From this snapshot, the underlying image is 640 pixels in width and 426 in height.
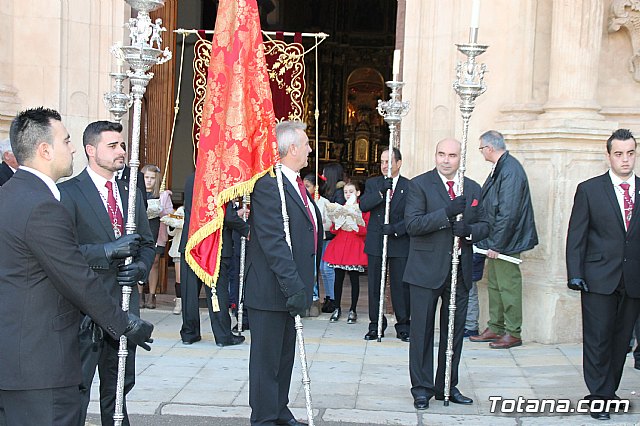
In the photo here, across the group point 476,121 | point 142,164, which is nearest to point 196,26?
point 142,164

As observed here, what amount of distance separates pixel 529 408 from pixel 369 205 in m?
3.27

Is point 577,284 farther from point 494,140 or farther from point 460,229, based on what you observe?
point 494,140

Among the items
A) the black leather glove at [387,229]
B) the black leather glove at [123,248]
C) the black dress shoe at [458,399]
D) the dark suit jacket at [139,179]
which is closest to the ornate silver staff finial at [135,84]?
the black leather glove at [123,248]

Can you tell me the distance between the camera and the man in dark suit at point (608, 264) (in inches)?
240

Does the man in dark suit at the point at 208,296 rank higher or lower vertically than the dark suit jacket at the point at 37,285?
lower

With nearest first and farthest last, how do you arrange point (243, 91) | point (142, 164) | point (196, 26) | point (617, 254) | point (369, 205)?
point (243, 91), point (617, 254), point (369, 205), point (142, 164), point (196, 26)

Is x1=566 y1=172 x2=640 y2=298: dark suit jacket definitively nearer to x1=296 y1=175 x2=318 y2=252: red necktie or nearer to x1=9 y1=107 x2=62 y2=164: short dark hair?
x1=296 y1=175 x2=318 y2=252: red necktie

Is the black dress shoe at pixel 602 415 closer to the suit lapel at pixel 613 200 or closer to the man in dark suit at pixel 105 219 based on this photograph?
the suit lapel at pixel 613 200

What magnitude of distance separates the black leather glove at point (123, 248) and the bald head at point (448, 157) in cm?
272

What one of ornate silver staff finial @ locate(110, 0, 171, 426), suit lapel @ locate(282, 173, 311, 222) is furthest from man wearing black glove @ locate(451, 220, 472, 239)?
ornate silver staff finial @ locate(110, 0, 171, 426)

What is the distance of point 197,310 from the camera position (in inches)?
330

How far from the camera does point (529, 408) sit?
625cm

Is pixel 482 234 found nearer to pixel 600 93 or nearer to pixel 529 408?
pixel 529 408

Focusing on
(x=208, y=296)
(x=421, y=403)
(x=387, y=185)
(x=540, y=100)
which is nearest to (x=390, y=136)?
(x=387, y=185)
